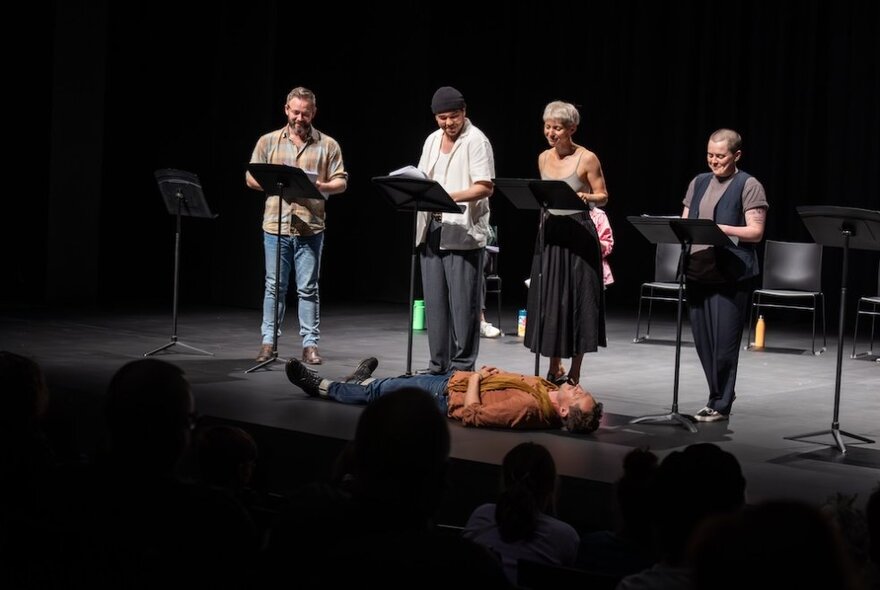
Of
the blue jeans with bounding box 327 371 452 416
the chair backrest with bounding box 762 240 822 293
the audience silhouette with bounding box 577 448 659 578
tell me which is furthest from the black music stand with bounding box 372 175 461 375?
the chair backrest with bounding box 762 240 822 293

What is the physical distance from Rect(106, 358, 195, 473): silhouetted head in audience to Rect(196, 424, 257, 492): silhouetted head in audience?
2.69 ft

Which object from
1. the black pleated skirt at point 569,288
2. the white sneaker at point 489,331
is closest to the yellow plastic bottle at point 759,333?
the white sneaker at point 489,331

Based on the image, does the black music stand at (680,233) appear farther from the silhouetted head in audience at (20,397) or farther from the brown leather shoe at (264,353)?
the silhouetted head in audience at (20,397)

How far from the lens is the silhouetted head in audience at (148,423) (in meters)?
2.06

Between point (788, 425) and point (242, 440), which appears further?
point (788, 425)

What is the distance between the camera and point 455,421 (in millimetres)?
5301

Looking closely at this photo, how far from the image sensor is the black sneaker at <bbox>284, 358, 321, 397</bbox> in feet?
18.5

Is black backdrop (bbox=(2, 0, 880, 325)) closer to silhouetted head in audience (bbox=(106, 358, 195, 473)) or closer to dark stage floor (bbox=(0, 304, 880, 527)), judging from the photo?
dark stage floor (bbox=(0, 304, 880, 527))

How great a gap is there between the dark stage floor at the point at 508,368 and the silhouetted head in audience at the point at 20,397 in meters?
0.71

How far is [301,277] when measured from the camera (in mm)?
6996

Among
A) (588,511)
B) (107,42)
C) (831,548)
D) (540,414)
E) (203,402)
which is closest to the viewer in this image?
(831,548)

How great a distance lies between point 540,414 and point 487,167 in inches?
58.0

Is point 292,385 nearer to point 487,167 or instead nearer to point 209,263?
point 487,167

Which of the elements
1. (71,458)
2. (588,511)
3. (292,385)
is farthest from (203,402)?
(71,458)
